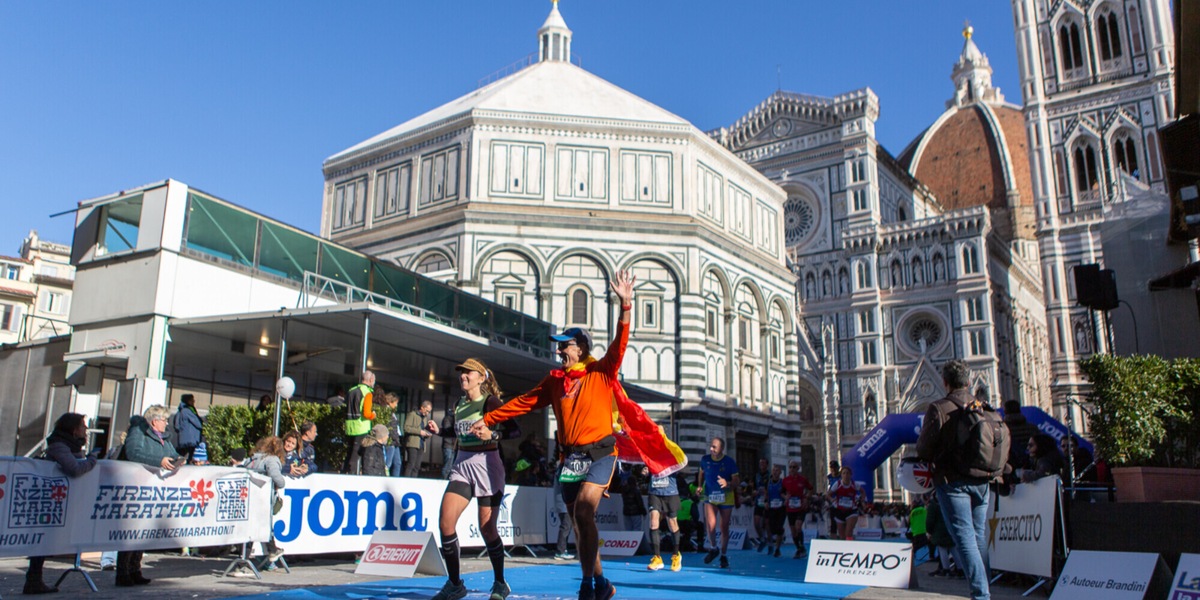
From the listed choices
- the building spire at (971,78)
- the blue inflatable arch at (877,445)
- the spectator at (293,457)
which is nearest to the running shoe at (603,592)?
the spectator at (293,457)

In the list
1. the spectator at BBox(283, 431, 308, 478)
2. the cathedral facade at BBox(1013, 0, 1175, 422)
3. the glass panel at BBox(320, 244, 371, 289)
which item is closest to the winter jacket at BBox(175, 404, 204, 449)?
the spectator at BBox(283, 431, 308, 478)

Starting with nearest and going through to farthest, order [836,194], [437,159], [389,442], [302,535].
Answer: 1. [302,535]
2. [389,442]
3. [437,159]
4. [836,194]

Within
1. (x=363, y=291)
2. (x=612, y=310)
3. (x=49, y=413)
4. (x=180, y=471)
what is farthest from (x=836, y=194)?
(x=180, y=471)

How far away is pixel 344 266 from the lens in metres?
18.3

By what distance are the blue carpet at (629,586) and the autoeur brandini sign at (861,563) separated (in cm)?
14

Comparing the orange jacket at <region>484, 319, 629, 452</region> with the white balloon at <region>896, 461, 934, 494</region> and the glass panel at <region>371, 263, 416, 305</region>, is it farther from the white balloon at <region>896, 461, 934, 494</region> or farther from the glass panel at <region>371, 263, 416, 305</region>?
the glass panel at <region>371, 263, 416, 305</region>

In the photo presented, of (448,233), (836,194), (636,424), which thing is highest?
(836,194)

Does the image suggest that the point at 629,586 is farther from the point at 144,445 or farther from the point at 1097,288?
the point at 1097,288

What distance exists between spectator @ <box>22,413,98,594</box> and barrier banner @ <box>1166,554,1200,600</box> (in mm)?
8312

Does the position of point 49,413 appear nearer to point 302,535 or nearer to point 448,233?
point 302,535

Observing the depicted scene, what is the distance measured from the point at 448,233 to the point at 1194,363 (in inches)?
849

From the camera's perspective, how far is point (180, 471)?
823 cm

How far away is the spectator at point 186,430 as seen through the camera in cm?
1023

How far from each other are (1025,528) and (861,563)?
1.84 metres
